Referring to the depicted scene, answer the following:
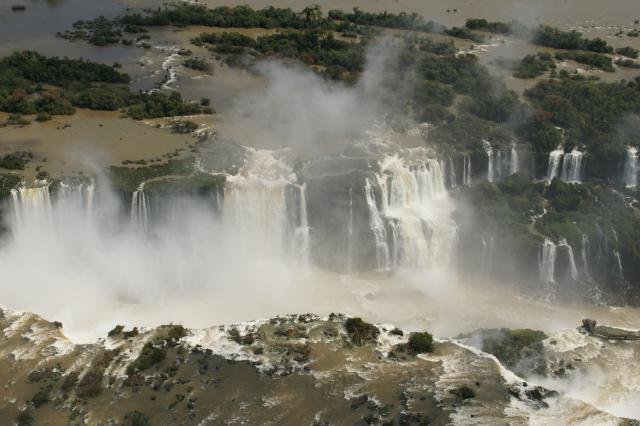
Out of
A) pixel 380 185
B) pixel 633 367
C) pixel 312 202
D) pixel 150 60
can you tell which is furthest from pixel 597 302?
pixel 150 60

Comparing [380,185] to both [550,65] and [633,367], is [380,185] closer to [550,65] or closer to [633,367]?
[633,367]

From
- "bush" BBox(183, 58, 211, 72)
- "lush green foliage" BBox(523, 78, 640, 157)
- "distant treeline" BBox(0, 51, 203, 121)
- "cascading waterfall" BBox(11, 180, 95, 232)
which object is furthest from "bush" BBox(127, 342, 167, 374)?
"bush" BBox(183, 58, 211, 72)

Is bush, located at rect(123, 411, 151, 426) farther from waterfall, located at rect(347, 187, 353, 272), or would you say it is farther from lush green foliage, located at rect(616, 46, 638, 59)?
lush green foliage, located at rect(616, 46, 638, 59)

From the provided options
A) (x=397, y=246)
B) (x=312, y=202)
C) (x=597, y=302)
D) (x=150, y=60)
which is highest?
(x=150, y=60)

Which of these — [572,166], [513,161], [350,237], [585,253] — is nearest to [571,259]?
[585,253]

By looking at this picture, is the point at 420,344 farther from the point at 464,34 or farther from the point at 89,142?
the point at 464,34
